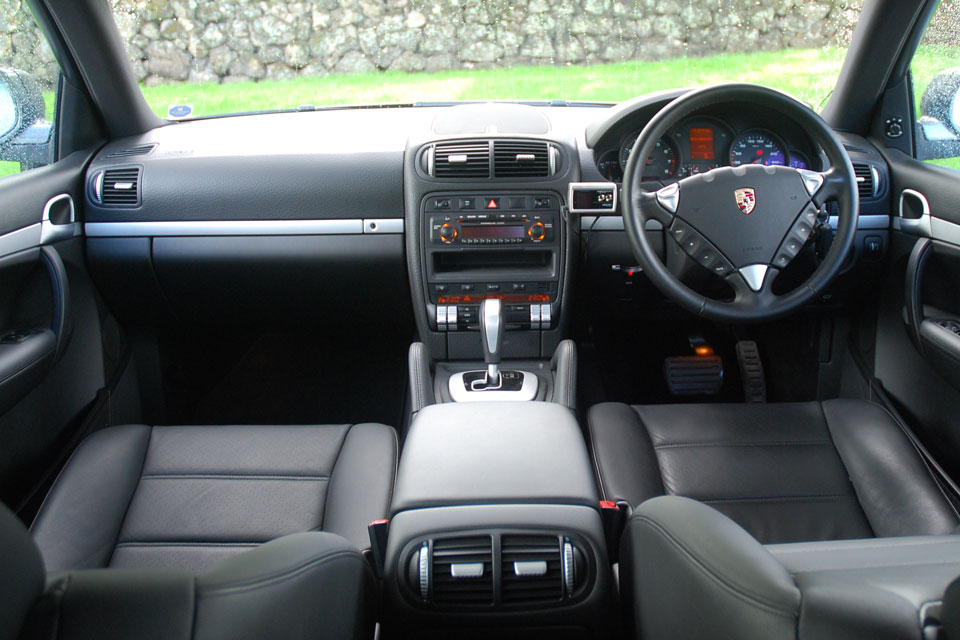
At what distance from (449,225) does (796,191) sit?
1.08 metres

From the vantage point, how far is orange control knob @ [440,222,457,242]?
2.48 m

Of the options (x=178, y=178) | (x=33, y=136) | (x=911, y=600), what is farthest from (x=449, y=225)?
(x=911, y=600)

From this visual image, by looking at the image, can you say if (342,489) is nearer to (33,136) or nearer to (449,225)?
(449,225)

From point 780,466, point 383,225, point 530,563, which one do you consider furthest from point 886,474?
point 383,225

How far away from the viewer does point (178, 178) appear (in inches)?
102

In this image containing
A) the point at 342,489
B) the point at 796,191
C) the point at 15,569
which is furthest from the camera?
the point at 796,191

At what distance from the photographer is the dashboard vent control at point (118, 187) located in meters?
2.59

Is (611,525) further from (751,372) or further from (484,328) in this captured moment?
(751,372)

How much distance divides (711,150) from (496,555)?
1730 millimetres

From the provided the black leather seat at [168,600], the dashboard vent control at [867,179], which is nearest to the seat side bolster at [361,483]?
the black leather seat at [168,600]

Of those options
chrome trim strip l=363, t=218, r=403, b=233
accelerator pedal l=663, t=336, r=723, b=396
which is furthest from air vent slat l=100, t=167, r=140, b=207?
accelerator pedal l=663, t=336, r=723, b=396

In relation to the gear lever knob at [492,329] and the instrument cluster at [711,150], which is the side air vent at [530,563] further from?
the instrument cluster at [711,150]

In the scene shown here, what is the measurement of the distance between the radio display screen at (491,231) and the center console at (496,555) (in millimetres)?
1308

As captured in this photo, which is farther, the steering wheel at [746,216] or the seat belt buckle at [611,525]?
the steering wheel at [746,216]
